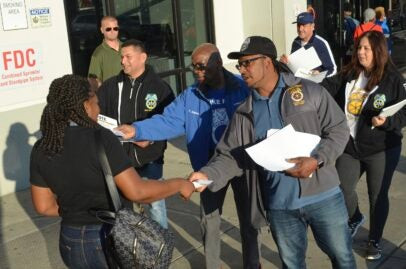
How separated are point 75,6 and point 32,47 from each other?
3.48 feet

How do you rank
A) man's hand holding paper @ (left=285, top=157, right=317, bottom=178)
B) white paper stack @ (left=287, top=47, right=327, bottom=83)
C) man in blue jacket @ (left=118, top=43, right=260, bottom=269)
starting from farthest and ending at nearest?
white paper stack @ (left=287, top=47, right=327, bottom=83) < man in blue jacket @ (left=118, top=43, right=260, bottom=269) < man's hand holding paper @ (left=285, top=157, right=317, bottom=178)

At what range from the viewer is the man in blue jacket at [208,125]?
4.16 m

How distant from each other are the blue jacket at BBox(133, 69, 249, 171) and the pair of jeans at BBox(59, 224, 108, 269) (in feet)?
4.93

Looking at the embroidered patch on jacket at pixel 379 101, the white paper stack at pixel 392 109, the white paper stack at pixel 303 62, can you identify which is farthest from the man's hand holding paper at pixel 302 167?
the white paper stack at pixel 303 62

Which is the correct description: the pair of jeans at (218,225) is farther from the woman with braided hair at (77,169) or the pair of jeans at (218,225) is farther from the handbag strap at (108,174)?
the handbag strap at (108,174)

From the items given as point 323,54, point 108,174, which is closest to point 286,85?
point 108,174

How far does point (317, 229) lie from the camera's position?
11.0ft

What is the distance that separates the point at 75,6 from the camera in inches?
311

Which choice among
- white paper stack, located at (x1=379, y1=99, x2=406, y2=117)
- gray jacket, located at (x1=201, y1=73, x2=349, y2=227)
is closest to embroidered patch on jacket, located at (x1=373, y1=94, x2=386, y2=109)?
white paper stack, located at (x1=379, y1=99, x2=406, y2=117)

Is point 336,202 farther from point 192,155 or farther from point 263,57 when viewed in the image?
point 192,155

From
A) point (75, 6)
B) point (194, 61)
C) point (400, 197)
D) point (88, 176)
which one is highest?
point (75, 6)

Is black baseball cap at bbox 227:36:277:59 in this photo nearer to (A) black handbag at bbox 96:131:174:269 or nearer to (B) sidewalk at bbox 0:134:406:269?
(A) black handbag at bbox 96:131:174:269

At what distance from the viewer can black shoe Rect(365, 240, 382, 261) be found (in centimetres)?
467

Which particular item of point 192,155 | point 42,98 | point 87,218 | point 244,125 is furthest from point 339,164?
point 42,98
